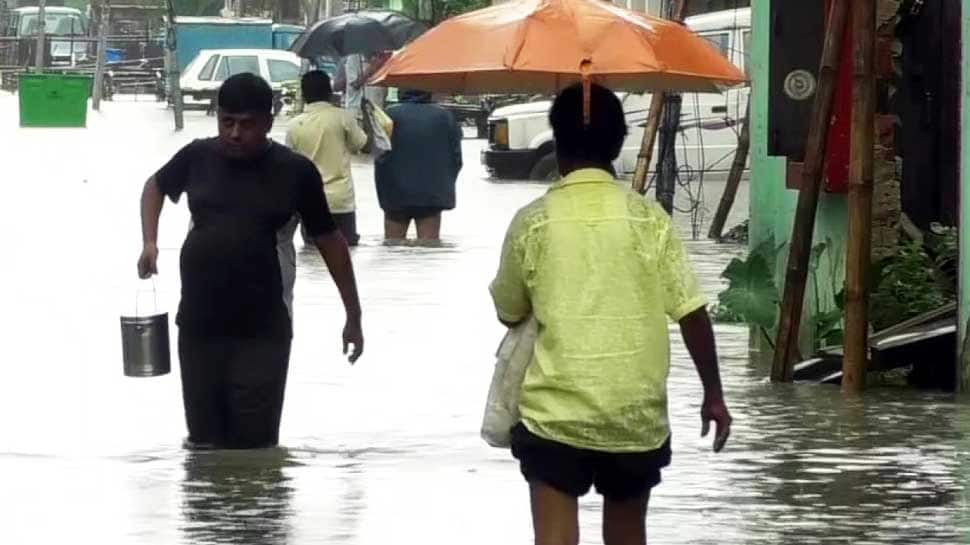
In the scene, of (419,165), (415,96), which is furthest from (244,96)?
(415,96)

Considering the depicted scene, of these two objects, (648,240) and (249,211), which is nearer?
(648,240)

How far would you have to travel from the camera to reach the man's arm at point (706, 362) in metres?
5.96

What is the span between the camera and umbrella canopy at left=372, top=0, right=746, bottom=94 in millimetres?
9891

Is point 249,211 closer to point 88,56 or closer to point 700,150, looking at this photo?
point 700,150

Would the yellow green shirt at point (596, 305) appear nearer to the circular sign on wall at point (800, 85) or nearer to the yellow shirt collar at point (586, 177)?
the yellow shirt collar at point (586, 177)

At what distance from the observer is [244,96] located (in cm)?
885

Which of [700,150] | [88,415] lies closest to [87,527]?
[88,415]

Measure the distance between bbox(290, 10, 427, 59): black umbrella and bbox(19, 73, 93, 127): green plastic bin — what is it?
870 inches

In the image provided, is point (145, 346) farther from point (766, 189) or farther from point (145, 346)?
point (766, 189)

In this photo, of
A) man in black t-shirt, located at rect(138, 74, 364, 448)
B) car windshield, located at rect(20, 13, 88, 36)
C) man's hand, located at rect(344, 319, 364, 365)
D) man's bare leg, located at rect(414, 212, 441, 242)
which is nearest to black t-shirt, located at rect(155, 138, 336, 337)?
man in black t-shirt, located at rect(138, 74, 364, 448)

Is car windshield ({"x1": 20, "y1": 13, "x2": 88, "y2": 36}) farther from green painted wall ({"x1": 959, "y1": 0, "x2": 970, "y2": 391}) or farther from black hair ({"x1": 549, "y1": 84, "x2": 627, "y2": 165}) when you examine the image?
black hair ({"x1": 549, "y1": 84, "x2": 627, "y2": 165})

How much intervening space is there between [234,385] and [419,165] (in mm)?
11486

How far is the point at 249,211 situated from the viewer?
8906 mm

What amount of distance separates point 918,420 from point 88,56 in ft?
241
